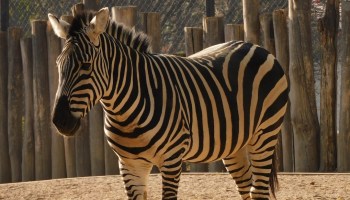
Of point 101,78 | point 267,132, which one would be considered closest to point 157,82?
point 101,78

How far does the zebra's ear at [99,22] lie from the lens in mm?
6082

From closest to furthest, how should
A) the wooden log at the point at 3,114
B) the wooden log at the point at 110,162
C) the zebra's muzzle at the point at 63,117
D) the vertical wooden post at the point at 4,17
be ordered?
1. the zebra's muzzle at the point at 63,117
2. the wooden log at the point at 110,162
3. the wooden log at the point at 3,114
4. the vertical wooden post at the point at 4,17

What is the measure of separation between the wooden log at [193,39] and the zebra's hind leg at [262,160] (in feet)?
11.5

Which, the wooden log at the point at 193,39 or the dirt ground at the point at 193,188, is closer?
the dirt ground at the point at 193,188

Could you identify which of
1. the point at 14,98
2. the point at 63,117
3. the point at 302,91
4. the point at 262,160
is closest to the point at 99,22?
the point at 63,117

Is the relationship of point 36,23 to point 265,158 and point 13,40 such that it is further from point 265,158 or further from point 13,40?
point 265,158

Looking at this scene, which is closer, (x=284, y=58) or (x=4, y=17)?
(x=284, y=58)

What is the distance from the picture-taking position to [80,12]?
622cm

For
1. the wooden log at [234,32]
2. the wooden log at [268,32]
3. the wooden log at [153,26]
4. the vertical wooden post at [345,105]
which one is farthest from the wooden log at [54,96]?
the vertical wooden post at [345,105]

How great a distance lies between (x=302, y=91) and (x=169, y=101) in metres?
3.88

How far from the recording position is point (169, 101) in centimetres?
646

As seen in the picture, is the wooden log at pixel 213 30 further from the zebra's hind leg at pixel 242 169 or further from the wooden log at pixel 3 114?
the zebra's hind leg at pixel 242 169

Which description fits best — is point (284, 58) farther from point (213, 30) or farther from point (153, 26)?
point (153, 26)

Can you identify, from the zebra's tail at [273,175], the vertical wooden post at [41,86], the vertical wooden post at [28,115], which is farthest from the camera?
the vertical wooden post at [28,115]
